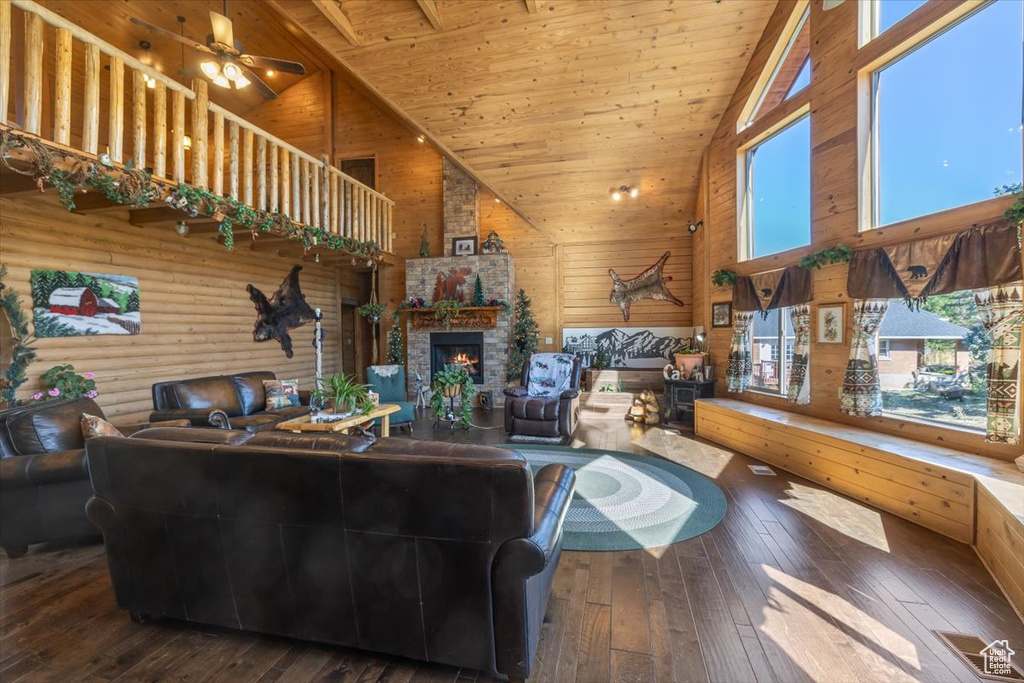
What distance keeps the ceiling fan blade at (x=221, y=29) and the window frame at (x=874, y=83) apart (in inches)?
223

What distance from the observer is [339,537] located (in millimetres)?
1528

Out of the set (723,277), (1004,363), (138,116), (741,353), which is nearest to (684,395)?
(741,353)

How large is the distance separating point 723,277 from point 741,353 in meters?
1.04

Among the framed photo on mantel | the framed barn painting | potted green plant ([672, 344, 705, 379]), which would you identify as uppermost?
the framed photo on mantel

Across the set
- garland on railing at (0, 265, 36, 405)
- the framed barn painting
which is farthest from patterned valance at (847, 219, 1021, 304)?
garland on railing at (0, 265, 36, 405)

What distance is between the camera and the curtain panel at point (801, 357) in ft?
13.5

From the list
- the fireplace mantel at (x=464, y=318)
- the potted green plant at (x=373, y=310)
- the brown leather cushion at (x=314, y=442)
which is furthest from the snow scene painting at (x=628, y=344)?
the brown leather cushion at (x=314, y=442)

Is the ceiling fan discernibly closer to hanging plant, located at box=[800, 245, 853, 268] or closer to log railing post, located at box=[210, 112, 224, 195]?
log railing post, located at box=[210, 112, 224, 195]

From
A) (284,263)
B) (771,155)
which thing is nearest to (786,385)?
(771,155)

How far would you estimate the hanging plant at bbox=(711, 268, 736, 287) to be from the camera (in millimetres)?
5316

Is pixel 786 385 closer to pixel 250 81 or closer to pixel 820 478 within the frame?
pixel 820 478

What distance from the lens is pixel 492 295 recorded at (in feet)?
24.2

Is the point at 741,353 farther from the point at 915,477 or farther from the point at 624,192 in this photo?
the point at 624,192

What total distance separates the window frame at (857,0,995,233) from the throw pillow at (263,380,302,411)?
623cm
